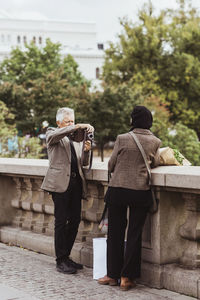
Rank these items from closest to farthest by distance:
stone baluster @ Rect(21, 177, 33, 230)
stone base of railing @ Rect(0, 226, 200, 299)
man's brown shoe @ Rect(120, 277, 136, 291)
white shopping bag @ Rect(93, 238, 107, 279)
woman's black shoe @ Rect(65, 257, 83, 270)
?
stone base of railing @ Rect(0, 226, 200, 299) < man's brown shoe @ Rect(120, 277, 136, 291) < white shopping bag @ Rect(93, 238, 107, 279) < woman's black shoe @ Rect(65, 257, 83, 270) < stone baluster @ Rect(21, 177, 33, 230)

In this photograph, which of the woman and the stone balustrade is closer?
the stone balustrade

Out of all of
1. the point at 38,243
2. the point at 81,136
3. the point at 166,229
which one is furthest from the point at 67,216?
the point at 166,229

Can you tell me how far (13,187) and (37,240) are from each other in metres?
1.14

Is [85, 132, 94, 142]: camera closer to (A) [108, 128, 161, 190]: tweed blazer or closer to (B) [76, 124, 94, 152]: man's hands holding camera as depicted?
(B) [76, 124, 94, 152]: man's hands holding camera

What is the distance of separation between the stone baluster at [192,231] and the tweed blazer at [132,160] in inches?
17.5

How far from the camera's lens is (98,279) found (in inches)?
227

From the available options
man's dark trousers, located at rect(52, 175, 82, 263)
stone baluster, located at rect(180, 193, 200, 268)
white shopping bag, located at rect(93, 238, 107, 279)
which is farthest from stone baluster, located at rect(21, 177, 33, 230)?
stone baluster, located at rect(180, 193, 200, 268)

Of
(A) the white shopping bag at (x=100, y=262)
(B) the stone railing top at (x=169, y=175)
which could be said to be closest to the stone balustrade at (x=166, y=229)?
(B) the stone railing top at (x=169, y=175)

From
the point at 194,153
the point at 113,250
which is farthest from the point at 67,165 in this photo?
the point at 194,153

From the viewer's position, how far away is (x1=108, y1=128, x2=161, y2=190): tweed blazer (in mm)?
5324

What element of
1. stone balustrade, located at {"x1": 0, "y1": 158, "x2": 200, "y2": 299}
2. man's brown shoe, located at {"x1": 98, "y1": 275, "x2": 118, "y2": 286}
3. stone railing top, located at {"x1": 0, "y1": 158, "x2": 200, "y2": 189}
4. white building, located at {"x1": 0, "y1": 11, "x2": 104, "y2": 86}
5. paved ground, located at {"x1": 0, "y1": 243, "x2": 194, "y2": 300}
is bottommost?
paved ground, located at {"x1": 0, "y1": 243, "x2": 194, "y2": 300}

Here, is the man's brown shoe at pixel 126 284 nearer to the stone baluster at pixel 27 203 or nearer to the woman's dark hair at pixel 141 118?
the woman's dark hair at pixel 141 118

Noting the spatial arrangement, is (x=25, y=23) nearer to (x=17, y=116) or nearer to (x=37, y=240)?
(x=17, y=116)

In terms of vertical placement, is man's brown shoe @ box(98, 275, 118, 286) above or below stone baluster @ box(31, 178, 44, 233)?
below
